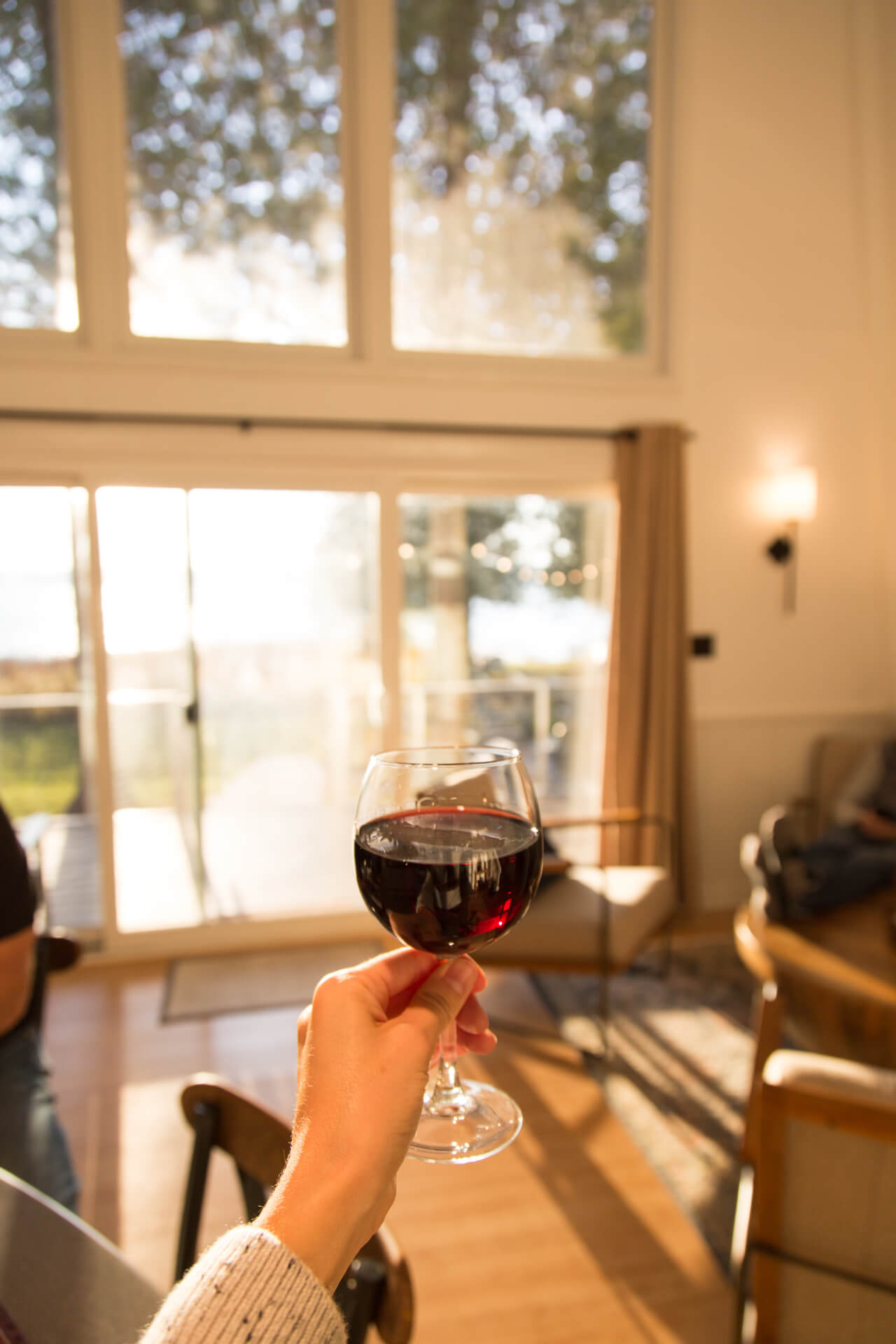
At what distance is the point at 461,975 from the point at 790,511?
4002 mm

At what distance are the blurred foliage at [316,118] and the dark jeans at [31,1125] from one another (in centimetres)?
305

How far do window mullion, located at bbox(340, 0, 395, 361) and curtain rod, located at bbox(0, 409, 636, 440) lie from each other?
13.2 inches

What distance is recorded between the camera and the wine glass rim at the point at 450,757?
50 cm

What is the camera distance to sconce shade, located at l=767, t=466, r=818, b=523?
3.98 metres

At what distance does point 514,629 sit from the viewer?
4016mm

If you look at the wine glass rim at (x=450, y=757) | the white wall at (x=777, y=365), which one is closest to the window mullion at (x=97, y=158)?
the white wall at (x=777, y=365)

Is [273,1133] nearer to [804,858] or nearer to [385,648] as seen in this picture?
[804,858]

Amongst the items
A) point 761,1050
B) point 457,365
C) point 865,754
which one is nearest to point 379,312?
point 457,365

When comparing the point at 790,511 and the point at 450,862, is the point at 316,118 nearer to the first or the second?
the point at 790,511

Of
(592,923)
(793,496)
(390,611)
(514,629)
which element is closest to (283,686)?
(390,611)

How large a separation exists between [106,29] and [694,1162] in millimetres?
4470

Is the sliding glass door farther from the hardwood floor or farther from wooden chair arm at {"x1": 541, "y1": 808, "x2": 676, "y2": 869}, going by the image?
wooden chair arm at {"x1": 541, "y1": 808, "x2": 676, "y2": 869}

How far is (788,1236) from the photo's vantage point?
125cm

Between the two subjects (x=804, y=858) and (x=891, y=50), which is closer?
(x=804, y=858)
